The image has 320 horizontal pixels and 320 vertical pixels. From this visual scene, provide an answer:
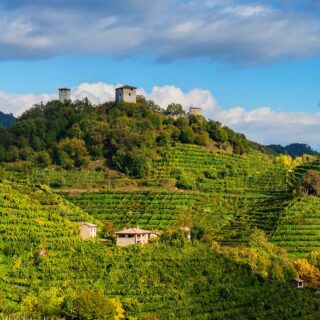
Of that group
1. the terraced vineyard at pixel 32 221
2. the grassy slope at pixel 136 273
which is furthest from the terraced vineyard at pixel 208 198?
the grassy slope at pixel 136 273

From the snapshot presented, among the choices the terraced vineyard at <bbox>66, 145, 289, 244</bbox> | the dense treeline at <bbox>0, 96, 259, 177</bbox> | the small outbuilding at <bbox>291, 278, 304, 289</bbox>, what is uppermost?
the dense treeline at <bbox>0, 96, 259, 177</bbox>

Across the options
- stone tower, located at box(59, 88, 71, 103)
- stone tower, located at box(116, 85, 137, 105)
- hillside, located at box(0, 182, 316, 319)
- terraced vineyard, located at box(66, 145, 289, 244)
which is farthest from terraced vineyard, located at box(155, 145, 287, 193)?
hillside, located at box(0, 182, 316, 319)

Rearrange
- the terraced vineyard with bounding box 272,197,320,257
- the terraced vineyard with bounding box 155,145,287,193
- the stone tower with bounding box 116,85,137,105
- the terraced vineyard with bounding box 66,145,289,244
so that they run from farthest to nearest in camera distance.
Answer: the stone tower with bounding box 116,85,137,105
the terraced vineyard with bounding box 155,145,287,193
the terraced vineyard with bounding box 66,145,289,244
the terraced vineyard with bounding box 272,197,320,257

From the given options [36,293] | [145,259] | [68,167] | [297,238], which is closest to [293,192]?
[297,238]

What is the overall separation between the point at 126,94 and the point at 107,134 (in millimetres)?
10114

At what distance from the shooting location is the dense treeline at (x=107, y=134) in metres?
74.2

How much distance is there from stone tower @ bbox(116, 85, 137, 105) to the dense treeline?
3.23 feet

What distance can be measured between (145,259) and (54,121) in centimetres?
4306

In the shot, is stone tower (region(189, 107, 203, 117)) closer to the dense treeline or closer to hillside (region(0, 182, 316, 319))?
the dense treeline

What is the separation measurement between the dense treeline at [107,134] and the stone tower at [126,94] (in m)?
0.99

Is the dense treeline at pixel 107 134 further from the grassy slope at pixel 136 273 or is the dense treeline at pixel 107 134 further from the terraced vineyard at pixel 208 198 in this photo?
the grassy slope at pixel 136 273

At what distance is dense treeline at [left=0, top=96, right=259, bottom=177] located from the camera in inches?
2921

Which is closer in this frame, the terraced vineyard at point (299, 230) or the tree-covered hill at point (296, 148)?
the terraced vineyard at point (299, 230)

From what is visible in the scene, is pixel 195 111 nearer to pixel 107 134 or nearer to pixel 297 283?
pixel 107 134
